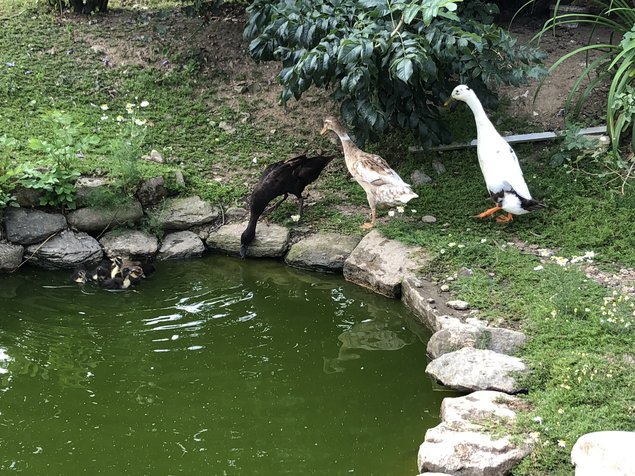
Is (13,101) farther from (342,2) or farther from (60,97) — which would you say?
(342,2)

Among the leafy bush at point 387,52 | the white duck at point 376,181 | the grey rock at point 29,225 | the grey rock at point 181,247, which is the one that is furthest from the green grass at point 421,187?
the leafy bush at point 387,52

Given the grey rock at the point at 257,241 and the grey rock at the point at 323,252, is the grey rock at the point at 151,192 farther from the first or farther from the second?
the grey rock at the point at 323,252

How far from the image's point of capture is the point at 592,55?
930 centimetres

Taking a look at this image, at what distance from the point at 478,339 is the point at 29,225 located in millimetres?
4165

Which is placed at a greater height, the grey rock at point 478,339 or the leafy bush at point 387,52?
the leafy bush at point 387,52

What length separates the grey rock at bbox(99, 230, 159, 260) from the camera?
7258 mm

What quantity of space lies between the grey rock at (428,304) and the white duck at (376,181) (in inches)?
35.0

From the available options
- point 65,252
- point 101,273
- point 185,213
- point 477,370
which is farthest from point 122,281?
point 477,370

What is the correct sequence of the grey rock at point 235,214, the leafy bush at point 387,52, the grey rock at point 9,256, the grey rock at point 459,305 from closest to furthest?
the grey rock at point 459,305
the leafy bush at point 387,52
the grey rock at point 9,256
the grey rock at point 235,214

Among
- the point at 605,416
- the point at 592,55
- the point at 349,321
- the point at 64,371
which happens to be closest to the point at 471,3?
the point at 592,55

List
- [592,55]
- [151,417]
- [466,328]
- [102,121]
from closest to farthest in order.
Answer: [151,417] < [466,328] < [102,121] < [592,55]

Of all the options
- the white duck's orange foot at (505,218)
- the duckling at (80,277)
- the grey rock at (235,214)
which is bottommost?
the duckling at (80,277)

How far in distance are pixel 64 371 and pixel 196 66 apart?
17.0ft

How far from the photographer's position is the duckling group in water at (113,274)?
6.67 m
